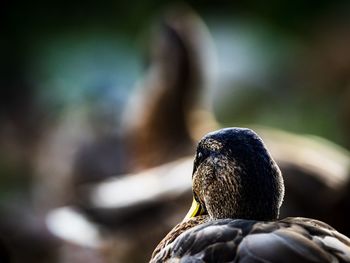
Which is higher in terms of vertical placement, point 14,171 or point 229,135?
point 229,135

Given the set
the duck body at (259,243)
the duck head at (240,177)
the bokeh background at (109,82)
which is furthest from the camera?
the bokeh background at (109,82)

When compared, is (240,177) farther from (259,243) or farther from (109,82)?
(109,82)

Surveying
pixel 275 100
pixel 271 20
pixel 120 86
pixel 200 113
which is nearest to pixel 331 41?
pixel 271 20

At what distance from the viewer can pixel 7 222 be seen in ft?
19.2

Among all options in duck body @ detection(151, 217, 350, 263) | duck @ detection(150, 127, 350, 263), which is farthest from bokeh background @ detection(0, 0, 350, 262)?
duck body @ detection(151, 217, 350, 263)

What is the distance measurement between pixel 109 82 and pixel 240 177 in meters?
10.4

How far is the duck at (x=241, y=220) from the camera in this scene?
2250 millimetres

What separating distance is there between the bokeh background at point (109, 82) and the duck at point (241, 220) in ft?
7.56

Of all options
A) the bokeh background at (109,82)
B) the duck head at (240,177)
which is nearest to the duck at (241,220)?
the duck head at (240,177)

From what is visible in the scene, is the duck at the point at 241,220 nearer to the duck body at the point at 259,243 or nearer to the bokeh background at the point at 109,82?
the duck body at the point at 259,243

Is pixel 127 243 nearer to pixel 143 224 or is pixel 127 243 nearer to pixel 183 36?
pixel 143 224

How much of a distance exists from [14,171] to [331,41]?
6124mm

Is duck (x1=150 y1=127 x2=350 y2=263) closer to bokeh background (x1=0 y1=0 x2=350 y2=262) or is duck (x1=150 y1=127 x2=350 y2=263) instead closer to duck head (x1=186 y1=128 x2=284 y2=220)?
duck head (x1=186 y1=128 x2=284 y2=220)

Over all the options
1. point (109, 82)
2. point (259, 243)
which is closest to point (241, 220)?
point (259, 243)
